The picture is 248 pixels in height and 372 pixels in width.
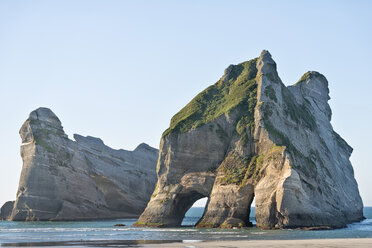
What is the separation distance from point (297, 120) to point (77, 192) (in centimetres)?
4721

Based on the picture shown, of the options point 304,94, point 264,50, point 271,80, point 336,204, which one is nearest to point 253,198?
point 336,204

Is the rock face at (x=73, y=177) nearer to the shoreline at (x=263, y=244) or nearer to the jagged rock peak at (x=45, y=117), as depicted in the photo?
the jagged rock peak at (x=45, y=117)

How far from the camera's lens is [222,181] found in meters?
62.5

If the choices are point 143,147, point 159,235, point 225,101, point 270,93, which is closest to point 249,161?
point 270,93

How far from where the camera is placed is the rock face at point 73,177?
3652 inches

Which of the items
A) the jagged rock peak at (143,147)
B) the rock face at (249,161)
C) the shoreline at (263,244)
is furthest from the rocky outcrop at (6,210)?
the shoreline at (263,244)

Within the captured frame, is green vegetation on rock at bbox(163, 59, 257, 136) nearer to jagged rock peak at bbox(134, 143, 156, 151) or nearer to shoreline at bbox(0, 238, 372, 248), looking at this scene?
shoreline at bbox(0, 238, 372, 248)

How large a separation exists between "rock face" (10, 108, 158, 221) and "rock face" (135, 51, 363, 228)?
3234cm

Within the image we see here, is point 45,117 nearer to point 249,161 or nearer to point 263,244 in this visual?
point 249,161

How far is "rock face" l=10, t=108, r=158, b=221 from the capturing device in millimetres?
92750

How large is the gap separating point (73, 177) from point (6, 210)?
16.3 metres

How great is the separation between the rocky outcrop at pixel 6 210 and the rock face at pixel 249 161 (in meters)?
46.8

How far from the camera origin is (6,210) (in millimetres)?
102875

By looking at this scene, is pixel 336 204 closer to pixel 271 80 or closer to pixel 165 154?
pixel 271 80
